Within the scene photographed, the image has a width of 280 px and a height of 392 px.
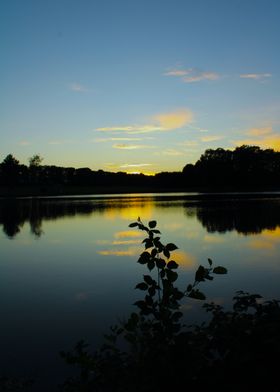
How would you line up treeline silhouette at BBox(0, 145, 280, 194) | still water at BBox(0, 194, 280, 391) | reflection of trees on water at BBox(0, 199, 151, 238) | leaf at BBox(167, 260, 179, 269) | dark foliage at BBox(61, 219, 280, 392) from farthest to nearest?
treeline silhouette at BBox(0, 145, 280, 194)
reflection of trees on water at BBox(0, 199, 151, 238)
still water at BBox(0, 194, 280, 391)
leaf at BBox(167, 260, 179, 269)
dark foliage at BBox(61, 219, 280, 392)

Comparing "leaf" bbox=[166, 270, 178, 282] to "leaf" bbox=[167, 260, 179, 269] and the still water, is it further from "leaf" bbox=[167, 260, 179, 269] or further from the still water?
the still water

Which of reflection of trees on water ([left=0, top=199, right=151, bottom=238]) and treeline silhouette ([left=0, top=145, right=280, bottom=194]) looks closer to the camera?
reflection of trees on water ([left=0, top=199, right=151, bottom=238])

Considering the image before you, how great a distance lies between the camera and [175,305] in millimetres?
3982

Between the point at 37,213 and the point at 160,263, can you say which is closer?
the point at 160,263

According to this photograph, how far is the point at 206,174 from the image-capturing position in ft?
465

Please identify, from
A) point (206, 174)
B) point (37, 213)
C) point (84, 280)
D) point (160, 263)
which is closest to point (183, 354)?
point (160, 263)

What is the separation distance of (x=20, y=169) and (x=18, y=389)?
417ft

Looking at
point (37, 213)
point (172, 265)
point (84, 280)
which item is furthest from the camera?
point (37, 213)

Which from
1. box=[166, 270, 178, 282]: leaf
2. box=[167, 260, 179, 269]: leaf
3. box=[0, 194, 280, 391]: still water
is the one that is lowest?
box=[0, 194, 280, 391]: still water

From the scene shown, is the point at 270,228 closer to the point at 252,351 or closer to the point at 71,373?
the point at 71,373

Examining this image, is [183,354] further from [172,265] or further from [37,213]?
[37,213]

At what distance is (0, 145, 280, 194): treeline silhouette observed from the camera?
128m

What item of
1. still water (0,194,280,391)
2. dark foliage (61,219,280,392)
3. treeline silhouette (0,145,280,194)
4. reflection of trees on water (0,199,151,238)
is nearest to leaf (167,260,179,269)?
dark foliage (61,219,280,392)

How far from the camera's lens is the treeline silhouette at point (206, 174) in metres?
128
